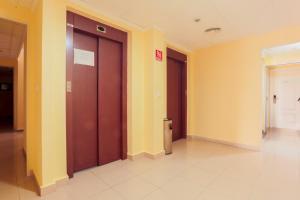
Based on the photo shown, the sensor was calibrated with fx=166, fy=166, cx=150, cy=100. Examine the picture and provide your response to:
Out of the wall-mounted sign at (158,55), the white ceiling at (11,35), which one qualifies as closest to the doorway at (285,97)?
the wall-mounted sign at (158,55)

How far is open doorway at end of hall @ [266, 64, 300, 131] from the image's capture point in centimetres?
559

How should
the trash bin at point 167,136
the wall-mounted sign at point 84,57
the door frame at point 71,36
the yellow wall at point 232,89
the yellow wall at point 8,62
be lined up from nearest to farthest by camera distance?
1. the door frame at point 71,36
2. the wall-mounted sign at point 84,57
3. the trash bin at point 167,136
4. the yellow wall at point 232,89
5. the yellow wall at point 8,62

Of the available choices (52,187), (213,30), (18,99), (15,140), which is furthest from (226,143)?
(18,99)

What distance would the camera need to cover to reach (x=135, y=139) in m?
3.12

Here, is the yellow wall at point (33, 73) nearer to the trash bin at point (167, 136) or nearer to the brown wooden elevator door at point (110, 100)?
the brown wooden elevator door at point (110, 100)

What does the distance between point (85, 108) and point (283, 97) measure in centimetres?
650

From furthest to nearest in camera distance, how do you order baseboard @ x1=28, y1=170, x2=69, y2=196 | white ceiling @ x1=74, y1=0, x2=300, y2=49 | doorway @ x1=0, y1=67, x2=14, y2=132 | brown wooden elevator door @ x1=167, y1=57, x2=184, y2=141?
doorway @ x1=0, y1=67, x2=14, y2=132, brown wooden elevator door @ x1=167, y1=57, x2=184, y2=141, white ceiling @ x1=74, y1=0, x2=300, y2=49, baseboard @ x1=28, y1=170, x2=69, y2=196

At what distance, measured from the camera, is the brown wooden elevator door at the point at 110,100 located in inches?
109

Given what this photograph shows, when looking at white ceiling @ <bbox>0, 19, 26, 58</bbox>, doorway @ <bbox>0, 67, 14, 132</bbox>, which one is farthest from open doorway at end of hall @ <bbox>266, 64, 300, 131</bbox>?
doorway @ <bbox>0, 67, 14, 132</bbox>

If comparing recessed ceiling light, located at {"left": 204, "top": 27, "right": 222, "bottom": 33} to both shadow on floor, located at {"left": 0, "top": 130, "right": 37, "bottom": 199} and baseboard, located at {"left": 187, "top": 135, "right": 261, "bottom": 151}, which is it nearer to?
baseboard, located at {"left": 187, "top": 135, "right": 261, "bottom": 151}

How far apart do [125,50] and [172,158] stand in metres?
2.19

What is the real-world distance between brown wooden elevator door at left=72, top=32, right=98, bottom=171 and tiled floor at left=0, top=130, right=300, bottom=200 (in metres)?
0.25

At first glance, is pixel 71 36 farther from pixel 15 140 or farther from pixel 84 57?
pixel 15 140

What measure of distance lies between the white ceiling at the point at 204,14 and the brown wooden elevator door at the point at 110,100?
58 cm
